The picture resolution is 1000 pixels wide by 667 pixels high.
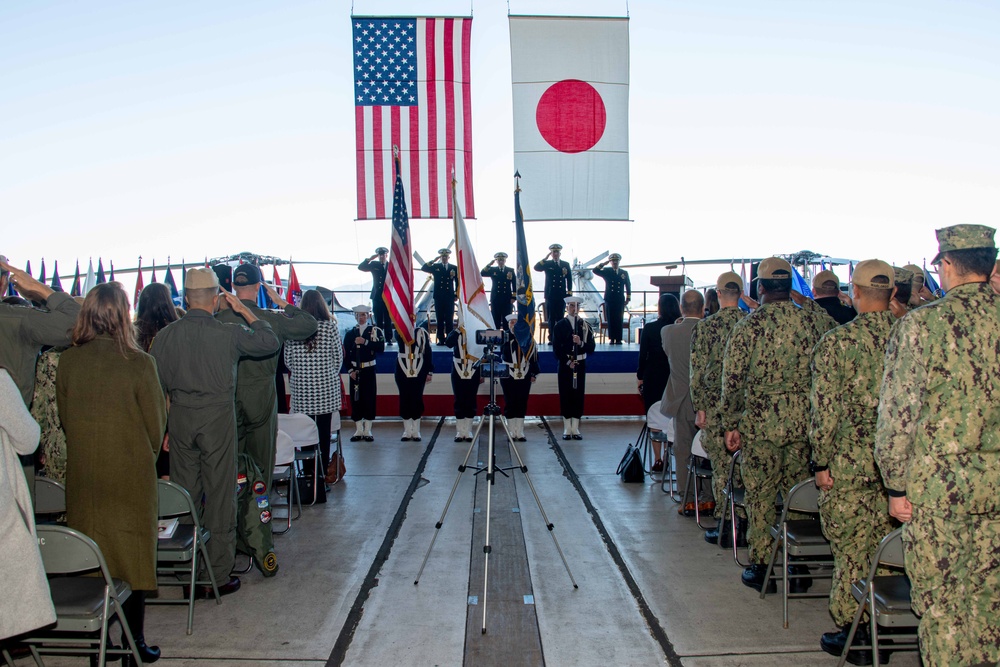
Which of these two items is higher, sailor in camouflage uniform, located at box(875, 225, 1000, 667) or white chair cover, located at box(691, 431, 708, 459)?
sailor in camouflage uniform, located at box(875, 225, 1000, 667)

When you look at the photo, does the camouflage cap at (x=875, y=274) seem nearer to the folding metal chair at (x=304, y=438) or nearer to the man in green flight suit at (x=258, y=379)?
the man in green flight suit at (x=258, y=379)

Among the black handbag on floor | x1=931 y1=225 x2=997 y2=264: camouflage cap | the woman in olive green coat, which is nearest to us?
x1=931 y1=225 x2=997 y2=264: camouflage cap

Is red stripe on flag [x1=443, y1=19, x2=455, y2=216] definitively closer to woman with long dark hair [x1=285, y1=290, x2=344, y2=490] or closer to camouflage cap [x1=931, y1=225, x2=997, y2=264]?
woman with long dark hair [x1=285, y1=290, x2=344, y2=490]

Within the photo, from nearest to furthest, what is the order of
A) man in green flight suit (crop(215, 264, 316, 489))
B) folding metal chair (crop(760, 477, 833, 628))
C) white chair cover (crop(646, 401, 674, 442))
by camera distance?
folding metal chair (crop(760, 477, 833, 628)) < man in green flight suit (crop(215, 264, 316, 489)) < white chair cover (crop(646, 401, 674, 442))

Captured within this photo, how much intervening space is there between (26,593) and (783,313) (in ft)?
13.4

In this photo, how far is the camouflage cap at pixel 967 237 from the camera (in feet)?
9.40

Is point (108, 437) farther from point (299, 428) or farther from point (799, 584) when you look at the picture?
point (799, 584)

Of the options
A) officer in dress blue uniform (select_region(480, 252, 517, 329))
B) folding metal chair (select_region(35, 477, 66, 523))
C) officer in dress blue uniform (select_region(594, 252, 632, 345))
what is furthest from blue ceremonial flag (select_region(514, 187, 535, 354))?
officer in dress blue uniform (select_region(594, 252, 632, 345))

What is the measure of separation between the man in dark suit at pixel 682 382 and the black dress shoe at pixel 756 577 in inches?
71.8

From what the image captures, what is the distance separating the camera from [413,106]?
12414 mm

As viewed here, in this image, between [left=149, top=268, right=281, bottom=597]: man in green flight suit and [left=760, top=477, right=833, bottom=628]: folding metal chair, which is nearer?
[left=760, top=477, right=833, bottom=628]: folding metal chair

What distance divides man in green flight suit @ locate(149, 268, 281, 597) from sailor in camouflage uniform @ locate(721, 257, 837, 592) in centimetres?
293

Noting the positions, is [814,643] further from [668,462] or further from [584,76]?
[584,76]

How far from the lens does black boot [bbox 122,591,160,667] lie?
3518mm
